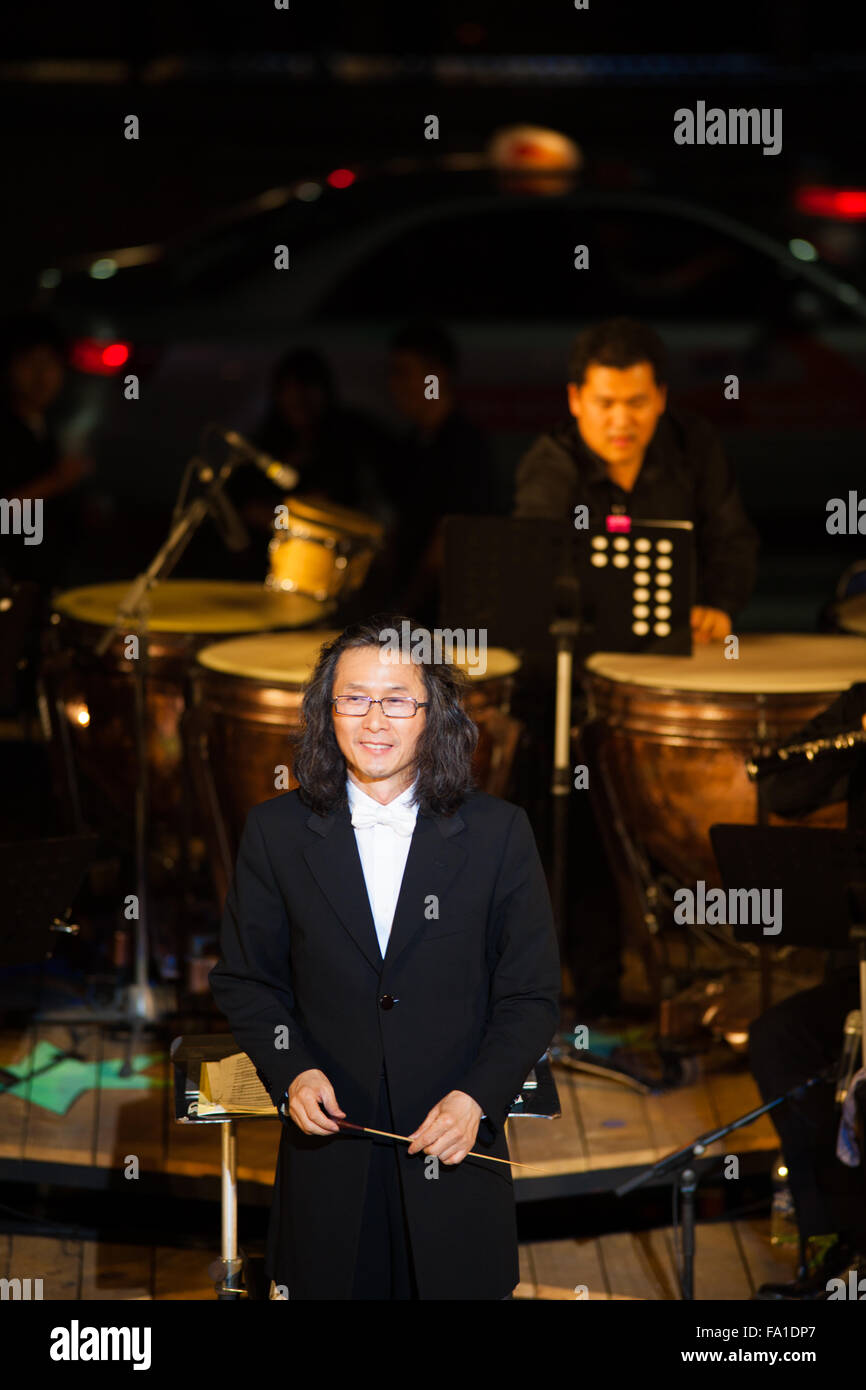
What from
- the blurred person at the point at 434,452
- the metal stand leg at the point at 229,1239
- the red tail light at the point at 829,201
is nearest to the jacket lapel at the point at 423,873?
the metal stand leg at the point at 229,1239

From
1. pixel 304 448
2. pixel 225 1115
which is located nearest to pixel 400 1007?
pixel 225 1115

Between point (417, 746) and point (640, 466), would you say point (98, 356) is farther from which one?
point (417, 746)

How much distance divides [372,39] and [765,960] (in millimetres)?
8664

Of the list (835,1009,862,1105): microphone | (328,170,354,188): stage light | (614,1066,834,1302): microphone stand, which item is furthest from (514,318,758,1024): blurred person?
(328,170,354,188): stage light

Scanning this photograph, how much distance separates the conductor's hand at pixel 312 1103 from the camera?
3.07 metres

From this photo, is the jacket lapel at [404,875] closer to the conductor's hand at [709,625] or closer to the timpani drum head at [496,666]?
the timpani drum head at [496,666]

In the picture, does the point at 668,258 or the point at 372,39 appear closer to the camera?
the point at 668,258

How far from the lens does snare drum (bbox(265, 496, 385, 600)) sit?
18.6 feet

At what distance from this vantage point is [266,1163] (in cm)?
454

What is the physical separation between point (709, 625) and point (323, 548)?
3.93 ft

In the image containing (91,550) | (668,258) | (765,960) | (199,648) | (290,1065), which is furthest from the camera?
(668,258)

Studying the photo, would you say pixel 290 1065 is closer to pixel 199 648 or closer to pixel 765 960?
pixel 765 960

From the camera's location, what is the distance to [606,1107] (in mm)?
4824

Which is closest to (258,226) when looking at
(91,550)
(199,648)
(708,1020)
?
(91,550)
